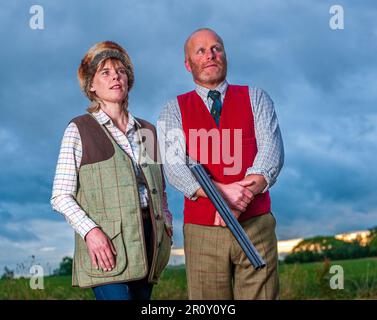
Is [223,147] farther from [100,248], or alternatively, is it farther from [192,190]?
[100,248]

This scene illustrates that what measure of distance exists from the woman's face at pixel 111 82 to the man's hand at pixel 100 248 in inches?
25.0

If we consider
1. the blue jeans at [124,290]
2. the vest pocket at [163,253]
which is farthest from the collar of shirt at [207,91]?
the blue jeans at [124,290]

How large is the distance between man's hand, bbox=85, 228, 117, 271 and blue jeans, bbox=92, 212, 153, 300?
0.10 m

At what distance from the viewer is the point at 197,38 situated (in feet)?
11.2

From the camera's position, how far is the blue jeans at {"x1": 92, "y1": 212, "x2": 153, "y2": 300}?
2.96m

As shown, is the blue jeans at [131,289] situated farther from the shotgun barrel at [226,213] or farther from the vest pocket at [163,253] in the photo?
the shotgun barrel at [226,213]

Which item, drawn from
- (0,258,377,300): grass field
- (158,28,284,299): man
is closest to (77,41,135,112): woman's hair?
(158,28,284,299): man

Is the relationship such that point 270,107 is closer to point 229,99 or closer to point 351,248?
point 229,99

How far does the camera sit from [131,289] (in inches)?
120

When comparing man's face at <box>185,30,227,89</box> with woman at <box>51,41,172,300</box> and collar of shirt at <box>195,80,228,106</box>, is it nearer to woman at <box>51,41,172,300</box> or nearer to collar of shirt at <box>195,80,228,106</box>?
collar of shirt at <box>195,80,228,106</box>

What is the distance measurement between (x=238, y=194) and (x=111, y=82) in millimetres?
809

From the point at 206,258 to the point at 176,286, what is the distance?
13.7 feet

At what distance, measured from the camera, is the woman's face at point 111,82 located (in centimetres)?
308
